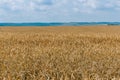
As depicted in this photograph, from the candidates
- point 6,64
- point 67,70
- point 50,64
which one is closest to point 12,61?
point 6,64

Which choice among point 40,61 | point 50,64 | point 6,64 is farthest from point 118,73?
point 6,64

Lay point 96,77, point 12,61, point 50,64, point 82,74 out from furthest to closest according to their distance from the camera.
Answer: point 12,61, point 50,64, point 82,74, point 96,77

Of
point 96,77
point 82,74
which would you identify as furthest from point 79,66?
point 96,77

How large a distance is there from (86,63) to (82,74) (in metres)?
1.18

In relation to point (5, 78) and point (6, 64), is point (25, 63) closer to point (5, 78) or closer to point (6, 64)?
point (6, 64)

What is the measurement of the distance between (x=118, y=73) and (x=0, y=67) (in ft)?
7.03

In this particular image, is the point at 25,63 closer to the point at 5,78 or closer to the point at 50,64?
the point at 50,64

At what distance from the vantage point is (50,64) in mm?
5609

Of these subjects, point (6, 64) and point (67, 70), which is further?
point (6, 64)

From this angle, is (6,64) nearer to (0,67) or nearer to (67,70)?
(0,67)

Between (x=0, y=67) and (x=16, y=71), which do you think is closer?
(x=16, y=71)

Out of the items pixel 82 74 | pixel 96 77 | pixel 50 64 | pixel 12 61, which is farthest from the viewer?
pixel 12 61

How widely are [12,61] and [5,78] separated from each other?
144 centimetres

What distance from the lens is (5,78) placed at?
182 inches
